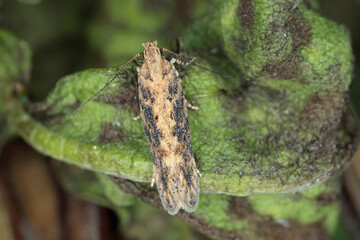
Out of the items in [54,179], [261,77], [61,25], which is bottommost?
[54,179]

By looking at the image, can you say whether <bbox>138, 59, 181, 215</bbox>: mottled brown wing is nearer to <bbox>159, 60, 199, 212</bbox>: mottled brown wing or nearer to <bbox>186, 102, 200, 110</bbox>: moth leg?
<bbox>159, 60, 199, 212</bbox>: mottled brown wing

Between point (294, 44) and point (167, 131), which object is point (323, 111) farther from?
point (167, 131)

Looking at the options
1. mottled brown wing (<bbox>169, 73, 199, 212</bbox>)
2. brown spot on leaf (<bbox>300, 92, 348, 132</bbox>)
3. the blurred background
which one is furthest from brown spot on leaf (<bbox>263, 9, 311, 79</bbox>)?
the blurred background

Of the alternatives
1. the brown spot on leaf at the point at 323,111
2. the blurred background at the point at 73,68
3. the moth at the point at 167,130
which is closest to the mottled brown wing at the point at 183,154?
the moth at the point at 167,130

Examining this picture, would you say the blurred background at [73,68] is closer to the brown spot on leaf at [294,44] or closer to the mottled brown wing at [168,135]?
the mottled brown wing at [168,135]

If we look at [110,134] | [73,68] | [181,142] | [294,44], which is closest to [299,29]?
[294,44]

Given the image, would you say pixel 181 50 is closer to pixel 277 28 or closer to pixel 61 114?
pixel 277 28

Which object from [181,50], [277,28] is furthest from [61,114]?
[277,28]
